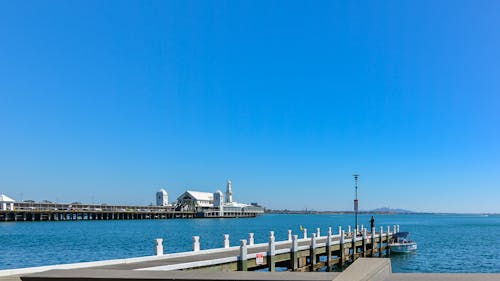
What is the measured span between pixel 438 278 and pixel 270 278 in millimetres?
1714

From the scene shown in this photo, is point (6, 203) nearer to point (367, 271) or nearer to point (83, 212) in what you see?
point (83, 212)

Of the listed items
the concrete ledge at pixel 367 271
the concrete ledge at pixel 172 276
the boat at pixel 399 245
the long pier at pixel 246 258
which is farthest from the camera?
the boat at pixel 399 245

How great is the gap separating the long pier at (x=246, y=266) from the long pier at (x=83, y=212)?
394 ft

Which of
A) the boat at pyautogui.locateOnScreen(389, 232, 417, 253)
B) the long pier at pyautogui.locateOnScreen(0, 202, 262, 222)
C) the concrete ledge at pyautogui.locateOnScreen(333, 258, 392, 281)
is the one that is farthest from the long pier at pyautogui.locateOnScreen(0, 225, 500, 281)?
the long pier at pyautogui.locateOnScreen(0, 202, 262, 222)

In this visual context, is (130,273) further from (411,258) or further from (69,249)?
(69,249)

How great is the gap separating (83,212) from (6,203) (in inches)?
910

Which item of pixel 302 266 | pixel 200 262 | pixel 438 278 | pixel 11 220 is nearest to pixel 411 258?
pixel 302 266

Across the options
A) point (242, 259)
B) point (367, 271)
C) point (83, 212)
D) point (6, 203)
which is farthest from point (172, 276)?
point (83, 212)

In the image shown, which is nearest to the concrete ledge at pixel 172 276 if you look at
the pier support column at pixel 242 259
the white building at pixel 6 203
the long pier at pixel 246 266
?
the long pier at pixel 246 266

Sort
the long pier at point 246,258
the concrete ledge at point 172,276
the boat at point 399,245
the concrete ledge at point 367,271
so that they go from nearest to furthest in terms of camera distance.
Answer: the concrete ledge at point 367,271 < the concrete ledge at point 172,276 < the long pier at point 246,258 < the boat at point 399,245

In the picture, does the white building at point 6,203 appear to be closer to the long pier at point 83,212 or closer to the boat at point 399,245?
the long pier at point 83,212

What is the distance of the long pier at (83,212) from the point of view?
14614 cm

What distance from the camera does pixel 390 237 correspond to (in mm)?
53281

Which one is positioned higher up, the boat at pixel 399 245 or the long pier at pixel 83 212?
the boat at pixel 399 245
